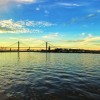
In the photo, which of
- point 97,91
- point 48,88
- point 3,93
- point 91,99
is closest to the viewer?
point 91,99

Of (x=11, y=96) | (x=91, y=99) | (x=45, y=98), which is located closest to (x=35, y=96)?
(x=45, y=98)

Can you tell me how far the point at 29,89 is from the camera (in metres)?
15.8

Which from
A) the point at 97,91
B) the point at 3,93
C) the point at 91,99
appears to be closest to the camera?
the point at 91,99

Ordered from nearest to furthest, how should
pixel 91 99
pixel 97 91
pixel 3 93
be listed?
1. pixel 91 99
2. pixel 3 93
3. pixel 97 91

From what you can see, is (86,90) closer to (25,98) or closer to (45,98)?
(45,98)

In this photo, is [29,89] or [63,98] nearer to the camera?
[63,98]

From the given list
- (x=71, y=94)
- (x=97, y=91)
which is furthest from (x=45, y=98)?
(x=97, y=91)

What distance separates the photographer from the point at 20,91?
1507cm

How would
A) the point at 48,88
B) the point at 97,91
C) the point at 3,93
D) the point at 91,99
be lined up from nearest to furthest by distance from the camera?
the point at 91,99 < the point at 3,93 < the point at 97,91 < the point at 48,88

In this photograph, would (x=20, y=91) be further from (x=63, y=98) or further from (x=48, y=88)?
(x=63, y=98)

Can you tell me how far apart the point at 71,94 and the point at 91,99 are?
1853 millimetres

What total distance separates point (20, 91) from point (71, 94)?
12.5 feet

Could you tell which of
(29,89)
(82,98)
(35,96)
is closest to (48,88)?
(29,89)

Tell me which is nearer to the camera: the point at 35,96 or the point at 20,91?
the point at 35,96
